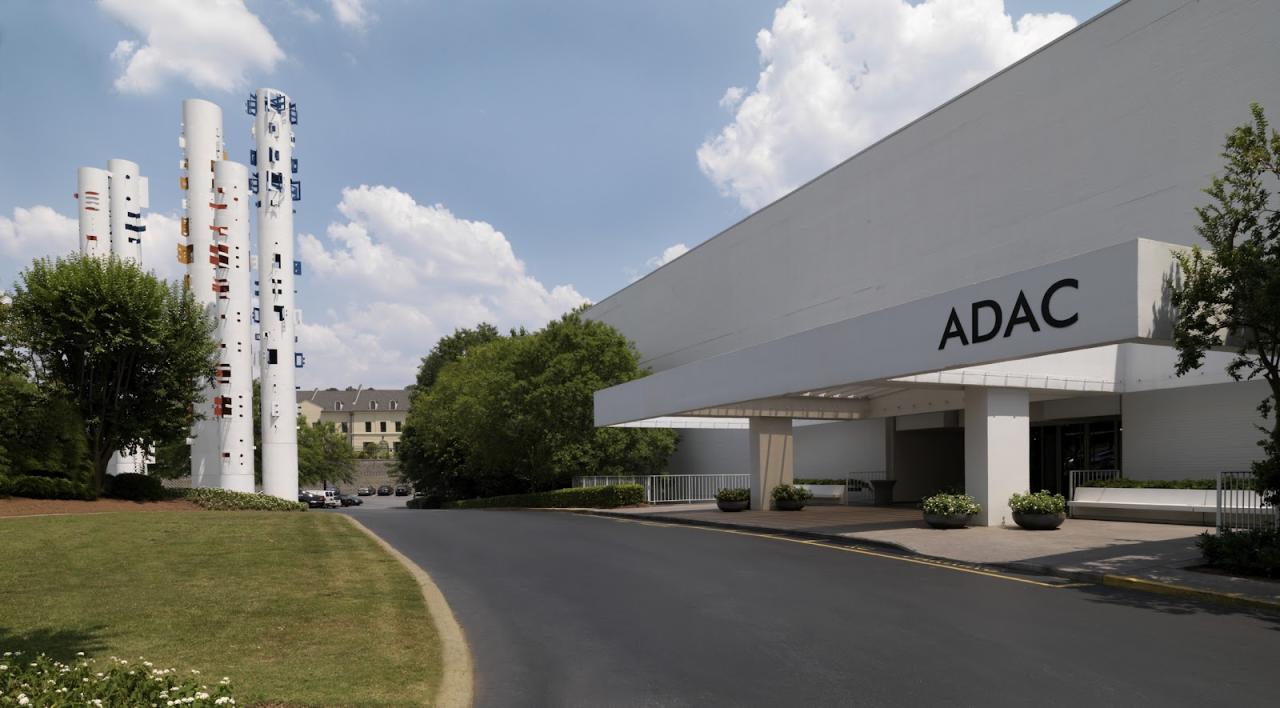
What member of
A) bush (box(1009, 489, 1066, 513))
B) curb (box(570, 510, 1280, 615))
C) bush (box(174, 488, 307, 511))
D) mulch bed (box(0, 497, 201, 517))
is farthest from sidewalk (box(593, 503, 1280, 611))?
mulch bed (box(0, 497, 201, 517))

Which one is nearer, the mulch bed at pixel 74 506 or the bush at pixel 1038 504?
the bush at pixel 1038 504

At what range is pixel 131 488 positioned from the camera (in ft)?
93.6

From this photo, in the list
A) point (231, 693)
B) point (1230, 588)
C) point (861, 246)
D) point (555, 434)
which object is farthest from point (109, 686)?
point (555, 434)

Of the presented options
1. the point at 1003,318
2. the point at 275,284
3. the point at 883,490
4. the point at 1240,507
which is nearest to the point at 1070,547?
the point at 1240,507

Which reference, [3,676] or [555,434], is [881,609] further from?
[555,434]

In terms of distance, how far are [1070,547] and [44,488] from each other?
26.7 metres

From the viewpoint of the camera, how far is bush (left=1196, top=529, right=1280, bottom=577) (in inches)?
473

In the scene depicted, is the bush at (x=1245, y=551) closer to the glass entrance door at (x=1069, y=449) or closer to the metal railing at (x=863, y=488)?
the glass entrance door at (x=1069, y=449)

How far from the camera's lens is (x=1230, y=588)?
11320 mm

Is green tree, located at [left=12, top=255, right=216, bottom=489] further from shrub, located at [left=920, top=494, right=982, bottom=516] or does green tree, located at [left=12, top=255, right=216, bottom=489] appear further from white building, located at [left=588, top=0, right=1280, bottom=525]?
shrub, located at [left=920, top=494, right=982, bottom=516]

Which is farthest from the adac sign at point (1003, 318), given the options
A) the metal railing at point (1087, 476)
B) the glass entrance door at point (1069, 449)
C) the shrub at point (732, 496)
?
the shrub at point (732, 496)

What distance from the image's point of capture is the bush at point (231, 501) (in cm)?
2891

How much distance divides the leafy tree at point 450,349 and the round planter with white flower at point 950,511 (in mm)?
53060

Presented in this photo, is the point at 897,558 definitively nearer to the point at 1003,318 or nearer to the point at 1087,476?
the point at 1003,318
